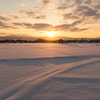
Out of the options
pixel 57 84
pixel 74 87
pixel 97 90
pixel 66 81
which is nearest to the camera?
pixel 97 90

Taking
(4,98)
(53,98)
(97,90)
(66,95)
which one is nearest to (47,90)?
(53,98)

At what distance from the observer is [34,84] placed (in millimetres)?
2662

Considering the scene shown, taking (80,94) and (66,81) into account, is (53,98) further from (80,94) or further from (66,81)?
(66,81)

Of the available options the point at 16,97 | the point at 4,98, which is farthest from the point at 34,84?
the point at 4,98

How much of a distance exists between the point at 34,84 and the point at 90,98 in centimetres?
155

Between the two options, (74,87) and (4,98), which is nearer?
(4,98)

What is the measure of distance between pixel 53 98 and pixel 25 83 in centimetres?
108

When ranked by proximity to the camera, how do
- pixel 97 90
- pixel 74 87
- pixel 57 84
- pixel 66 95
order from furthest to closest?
pixel 57 84 → pixel 74 87 → pixel 97 90 → pixel 66 95

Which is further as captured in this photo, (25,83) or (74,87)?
(25,83)

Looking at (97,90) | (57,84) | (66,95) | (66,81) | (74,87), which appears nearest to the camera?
(66,95)

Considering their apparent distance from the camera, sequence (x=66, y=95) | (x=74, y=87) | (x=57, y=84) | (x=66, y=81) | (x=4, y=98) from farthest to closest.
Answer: (x=66, y=81), (x=57, y=84), (x=74, y=87), (x=66, y=95), (x=4, y=98)

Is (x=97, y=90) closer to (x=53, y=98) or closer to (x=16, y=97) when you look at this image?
(x=53, y=98)

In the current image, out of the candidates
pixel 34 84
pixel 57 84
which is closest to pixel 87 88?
pixel 57 84

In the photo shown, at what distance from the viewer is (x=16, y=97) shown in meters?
2.04
